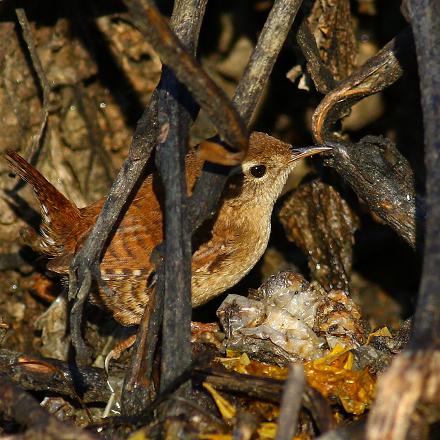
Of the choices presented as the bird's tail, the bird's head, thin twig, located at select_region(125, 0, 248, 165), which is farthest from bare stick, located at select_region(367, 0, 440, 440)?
the bird's tail

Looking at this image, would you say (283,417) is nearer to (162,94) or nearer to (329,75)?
(162,94)

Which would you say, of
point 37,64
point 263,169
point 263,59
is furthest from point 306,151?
point 37,64

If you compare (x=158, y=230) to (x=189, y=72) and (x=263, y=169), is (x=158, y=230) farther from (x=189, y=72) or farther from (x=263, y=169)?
(x=189, y=72)

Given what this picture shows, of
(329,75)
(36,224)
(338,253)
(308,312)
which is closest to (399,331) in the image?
(308,312)

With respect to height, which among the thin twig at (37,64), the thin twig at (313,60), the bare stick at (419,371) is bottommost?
the bare stick at (419,371)

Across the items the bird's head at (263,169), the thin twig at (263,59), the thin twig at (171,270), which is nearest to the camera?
the thin twig at (171,270)

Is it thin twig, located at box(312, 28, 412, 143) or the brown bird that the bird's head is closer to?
the brown bird

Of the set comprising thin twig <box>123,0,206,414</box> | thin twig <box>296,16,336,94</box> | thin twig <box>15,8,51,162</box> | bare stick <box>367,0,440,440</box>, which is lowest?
bare stick <box>367,0,440,440</box>

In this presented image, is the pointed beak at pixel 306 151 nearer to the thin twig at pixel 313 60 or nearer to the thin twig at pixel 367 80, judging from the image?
the thin twig at pixel 367 80

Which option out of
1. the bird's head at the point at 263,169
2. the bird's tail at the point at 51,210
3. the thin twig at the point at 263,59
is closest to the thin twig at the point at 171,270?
the thin twig at the point at 263,59
